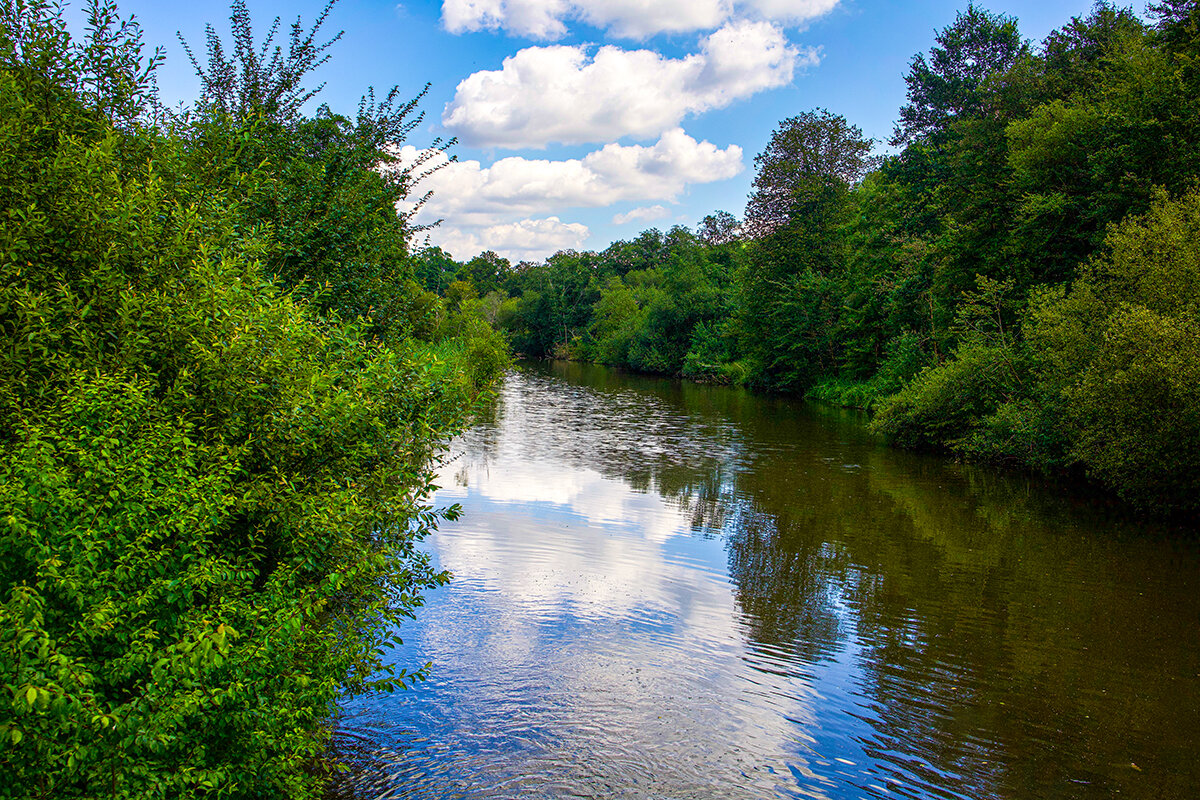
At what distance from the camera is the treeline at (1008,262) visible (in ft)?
49.3

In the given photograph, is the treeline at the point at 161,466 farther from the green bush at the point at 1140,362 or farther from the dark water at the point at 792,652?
Result: the green bush at the point at 1140,362

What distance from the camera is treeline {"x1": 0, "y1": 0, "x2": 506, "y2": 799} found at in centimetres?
333

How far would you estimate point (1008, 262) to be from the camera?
25438mm

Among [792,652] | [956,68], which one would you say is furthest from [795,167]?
[792,652]

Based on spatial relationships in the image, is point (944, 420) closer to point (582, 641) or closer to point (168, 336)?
point (582, 641)

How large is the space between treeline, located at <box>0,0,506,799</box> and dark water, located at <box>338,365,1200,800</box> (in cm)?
218

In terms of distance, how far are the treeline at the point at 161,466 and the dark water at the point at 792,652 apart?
2.18m

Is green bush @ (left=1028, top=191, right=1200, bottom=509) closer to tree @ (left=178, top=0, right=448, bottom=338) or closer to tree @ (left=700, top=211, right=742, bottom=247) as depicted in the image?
tree @ (left=178, top=0, right=448, bottom=338)

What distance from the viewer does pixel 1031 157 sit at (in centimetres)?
2342

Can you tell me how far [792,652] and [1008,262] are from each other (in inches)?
863

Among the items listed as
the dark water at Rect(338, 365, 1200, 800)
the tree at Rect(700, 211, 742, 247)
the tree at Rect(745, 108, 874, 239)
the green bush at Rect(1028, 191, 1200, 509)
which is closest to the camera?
the dark water at Rect(338, 365, 1200, 800)

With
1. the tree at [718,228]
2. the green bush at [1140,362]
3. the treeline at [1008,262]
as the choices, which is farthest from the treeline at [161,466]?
the tree at [718,228]

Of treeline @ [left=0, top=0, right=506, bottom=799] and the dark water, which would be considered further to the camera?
the dark water

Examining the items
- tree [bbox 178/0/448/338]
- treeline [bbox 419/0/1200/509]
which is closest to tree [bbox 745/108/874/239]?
treeline [bbox 419/0/1200/509]
